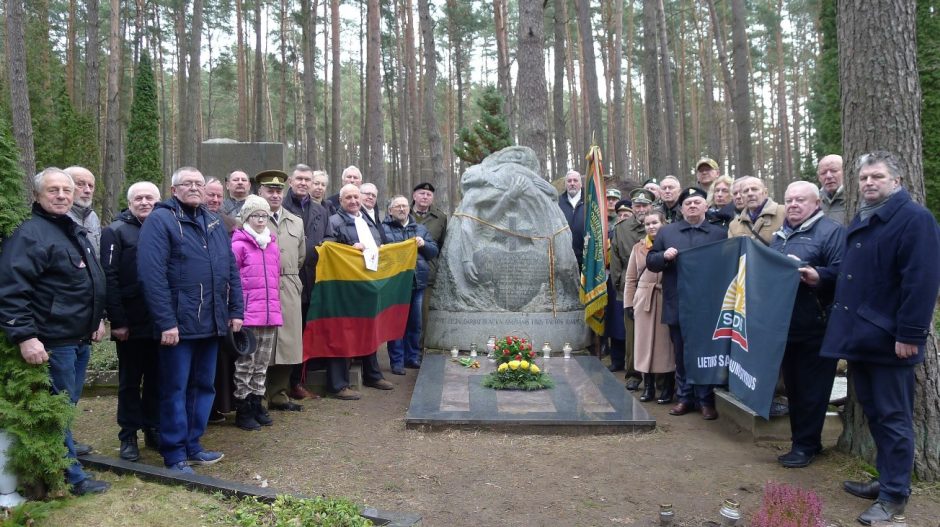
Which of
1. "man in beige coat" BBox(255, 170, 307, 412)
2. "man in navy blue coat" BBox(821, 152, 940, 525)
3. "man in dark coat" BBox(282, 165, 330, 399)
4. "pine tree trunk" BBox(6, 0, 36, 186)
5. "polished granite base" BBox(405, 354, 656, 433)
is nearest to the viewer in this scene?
"man in navy blue coat" BBox(821, 152, 940, 525)

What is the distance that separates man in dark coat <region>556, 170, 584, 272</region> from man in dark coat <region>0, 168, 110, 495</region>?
6.55 m

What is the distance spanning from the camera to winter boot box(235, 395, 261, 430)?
5.65 metres

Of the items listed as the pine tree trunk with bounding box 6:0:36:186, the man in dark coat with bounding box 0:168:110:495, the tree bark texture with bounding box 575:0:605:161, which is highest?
the tree bark texture with bounding box 575:0:605:161

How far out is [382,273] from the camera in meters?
7.47

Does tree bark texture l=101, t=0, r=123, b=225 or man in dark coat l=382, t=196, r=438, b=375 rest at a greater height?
tree bark texture l=101, t=0, r=123, b=225

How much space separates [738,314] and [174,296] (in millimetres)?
4046

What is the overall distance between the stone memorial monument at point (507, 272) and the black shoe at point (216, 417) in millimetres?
3358

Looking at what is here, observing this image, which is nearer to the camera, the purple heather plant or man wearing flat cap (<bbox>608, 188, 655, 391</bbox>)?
the purple heather plant

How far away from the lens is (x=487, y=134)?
55.1 feet

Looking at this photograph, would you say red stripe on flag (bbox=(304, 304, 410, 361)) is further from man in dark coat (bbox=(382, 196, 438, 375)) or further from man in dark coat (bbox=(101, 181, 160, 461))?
man in dark coat (bbox=(101, 181, 160, 461))

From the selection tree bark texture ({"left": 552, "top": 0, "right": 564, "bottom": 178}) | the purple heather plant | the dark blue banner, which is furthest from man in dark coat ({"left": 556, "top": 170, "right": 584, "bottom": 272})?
tree bark texture ({"left": 552, "top": 0, "right": 564, "bottom": 178})

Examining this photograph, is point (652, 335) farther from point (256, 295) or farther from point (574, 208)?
point (256, 295)

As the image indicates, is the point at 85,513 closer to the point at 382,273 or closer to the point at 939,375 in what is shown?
the point at 382,273

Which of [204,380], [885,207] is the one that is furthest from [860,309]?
[204,380]
